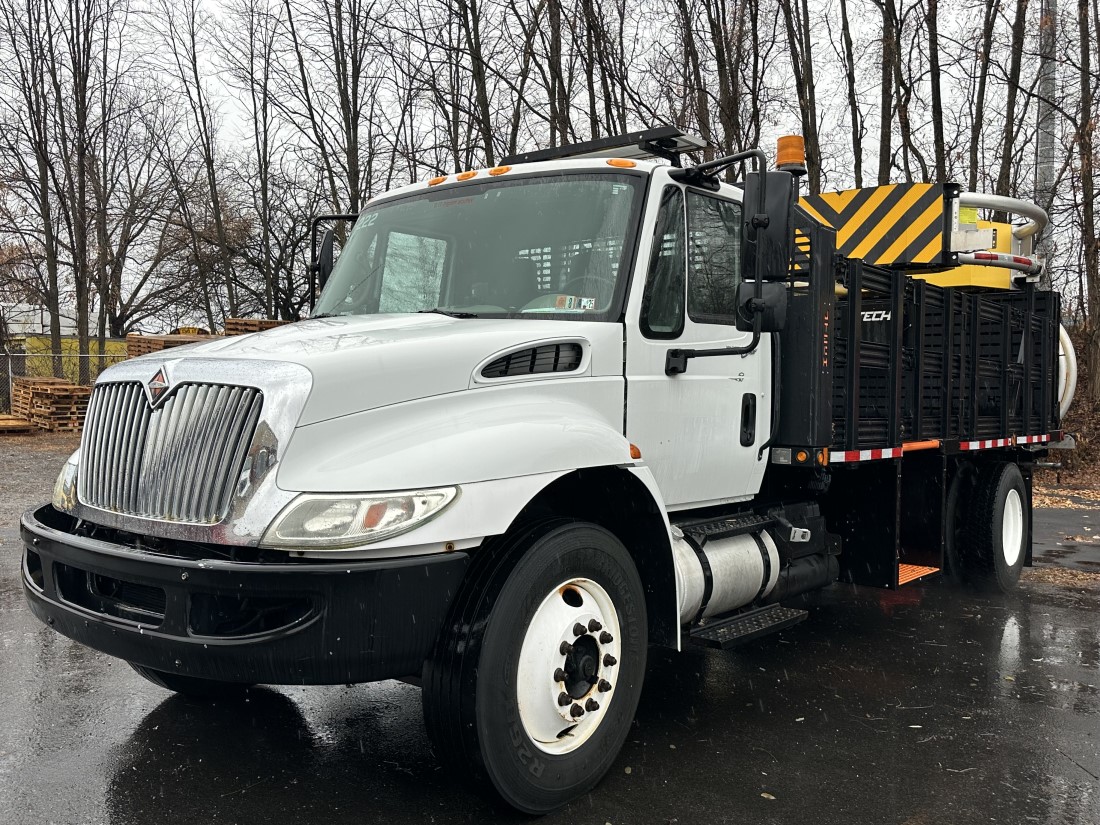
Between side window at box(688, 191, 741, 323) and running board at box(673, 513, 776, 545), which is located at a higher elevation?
side window at box(688, 191, 741, 323)

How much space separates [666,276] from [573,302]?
0.56m

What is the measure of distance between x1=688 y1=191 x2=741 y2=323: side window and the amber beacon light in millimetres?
421

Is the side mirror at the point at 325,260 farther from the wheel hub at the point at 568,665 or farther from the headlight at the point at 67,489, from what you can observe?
the wheel hub at the point at 568,665

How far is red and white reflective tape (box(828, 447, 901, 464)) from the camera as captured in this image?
5520mm

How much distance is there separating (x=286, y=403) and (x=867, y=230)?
5.46 m

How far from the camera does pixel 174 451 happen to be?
11.5 feet

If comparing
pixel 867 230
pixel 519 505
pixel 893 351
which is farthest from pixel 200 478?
pixel 867 230

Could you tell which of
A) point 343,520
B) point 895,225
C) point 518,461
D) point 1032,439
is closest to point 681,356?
point 518,461

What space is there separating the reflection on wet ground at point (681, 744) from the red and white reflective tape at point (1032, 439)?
7.93 feet

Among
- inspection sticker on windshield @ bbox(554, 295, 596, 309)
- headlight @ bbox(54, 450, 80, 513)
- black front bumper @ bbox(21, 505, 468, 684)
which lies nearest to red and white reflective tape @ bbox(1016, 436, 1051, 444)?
inspection sticker on windshield @ bbox(554, 295, 596, 309)

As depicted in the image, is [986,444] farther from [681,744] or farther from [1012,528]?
[681,744]

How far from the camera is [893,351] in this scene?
6.12 metres

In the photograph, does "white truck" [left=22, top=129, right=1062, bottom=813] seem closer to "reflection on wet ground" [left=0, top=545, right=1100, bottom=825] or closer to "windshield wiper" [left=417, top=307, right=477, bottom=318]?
"windshield wiper" [left=417, top=307, right=477, bottom=318]

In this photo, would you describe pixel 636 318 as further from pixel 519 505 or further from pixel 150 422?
pixel 150 422
